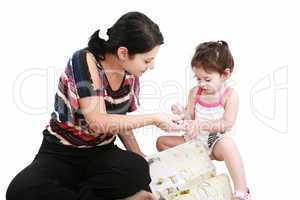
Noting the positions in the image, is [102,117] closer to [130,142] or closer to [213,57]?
[130,142]

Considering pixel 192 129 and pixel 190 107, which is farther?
pixel 190 107

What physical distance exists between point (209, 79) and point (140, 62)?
355 millimetres

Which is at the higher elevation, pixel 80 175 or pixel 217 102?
pixel 217 102

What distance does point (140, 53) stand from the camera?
1453mm

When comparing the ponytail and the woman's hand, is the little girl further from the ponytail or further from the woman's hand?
the ponytail

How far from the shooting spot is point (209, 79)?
1.72 meters

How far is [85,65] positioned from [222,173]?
0.67 m

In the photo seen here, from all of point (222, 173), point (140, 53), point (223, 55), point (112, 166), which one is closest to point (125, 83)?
point (140, 53)

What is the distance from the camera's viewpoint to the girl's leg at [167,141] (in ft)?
5.98

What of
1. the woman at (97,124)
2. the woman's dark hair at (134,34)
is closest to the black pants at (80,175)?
the woman at (97,124)

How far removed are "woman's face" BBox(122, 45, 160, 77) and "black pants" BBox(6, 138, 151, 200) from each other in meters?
0.30

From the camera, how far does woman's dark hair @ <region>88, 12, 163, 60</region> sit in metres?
1.42

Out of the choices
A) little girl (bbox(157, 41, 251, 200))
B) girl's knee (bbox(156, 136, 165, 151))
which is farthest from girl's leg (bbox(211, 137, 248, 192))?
girl's knee (bbox(156, 136, 165, 151))

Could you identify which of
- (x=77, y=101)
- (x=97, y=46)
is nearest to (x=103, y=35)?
(x=97, y=46)
